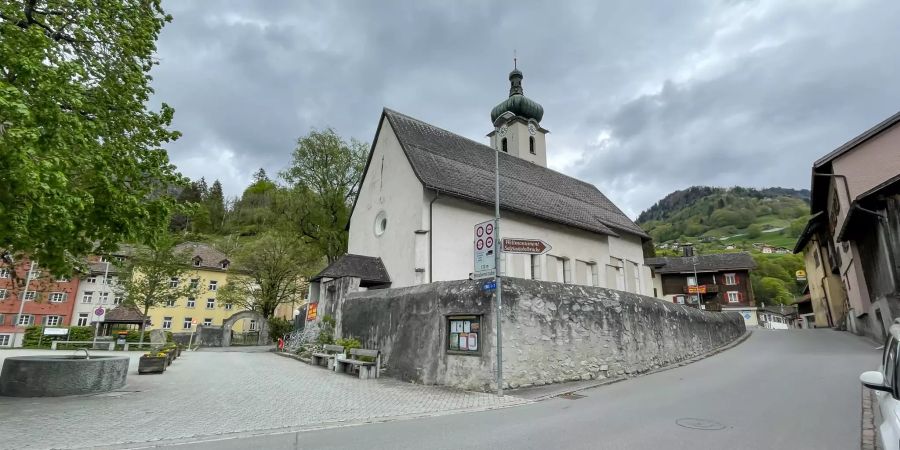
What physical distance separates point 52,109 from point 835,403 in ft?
49.9

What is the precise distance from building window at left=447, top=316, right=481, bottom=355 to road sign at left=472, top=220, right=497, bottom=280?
3.97 feet

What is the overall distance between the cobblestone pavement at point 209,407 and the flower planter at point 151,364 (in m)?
0.32

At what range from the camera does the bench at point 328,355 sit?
15487 millimetres

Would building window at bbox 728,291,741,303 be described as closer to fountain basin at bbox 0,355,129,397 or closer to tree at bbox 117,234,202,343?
tree at bbox 117,234,202,343

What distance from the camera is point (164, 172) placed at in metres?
10.6

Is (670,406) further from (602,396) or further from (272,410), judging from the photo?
(272,410)

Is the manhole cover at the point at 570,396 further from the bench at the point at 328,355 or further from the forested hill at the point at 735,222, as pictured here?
the forested hill at the point at 735,222

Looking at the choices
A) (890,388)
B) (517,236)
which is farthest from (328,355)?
(890,388)

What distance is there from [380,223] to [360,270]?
318 cm

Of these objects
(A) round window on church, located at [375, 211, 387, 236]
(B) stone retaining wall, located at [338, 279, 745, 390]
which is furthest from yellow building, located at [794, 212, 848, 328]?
(A) round window on church, located at [375, 211, 387, 236]

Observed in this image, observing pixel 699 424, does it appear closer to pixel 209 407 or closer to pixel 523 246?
pixel 523 246

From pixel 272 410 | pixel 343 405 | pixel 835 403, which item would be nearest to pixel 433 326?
pixel 343 405

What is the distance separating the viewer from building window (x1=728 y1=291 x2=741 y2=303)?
55844 millimetres

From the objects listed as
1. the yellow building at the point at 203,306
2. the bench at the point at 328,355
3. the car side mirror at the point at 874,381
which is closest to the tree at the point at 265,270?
the yellow building at the point at 203,306
